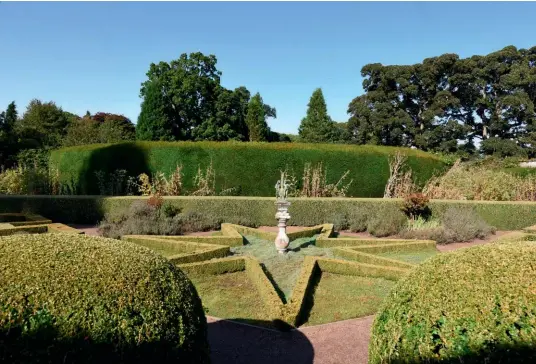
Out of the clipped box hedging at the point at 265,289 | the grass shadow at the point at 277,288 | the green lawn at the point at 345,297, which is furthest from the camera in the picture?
the grass shadow at the point at 277,288

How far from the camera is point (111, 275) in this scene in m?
2.43

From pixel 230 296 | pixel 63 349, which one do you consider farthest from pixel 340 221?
pixel 63 349

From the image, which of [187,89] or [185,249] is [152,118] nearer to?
[187,89]

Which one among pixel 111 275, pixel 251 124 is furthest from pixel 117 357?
pixel 251 124

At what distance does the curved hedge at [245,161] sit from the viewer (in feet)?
46.9

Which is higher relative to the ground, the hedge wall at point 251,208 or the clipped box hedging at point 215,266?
the hedge wall at point 251,208

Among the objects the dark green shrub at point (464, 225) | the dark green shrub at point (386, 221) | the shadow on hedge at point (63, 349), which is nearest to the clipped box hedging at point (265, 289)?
the shadow on hedge at point (63, 349)

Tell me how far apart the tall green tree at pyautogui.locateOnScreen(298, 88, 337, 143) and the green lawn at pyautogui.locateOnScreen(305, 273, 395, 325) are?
29.9 metres

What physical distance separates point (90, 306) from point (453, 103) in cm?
3312

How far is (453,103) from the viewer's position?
3083cm

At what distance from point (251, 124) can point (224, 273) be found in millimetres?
25262

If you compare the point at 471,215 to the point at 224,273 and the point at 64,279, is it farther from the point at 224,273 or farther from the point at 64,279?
the point at 64,279

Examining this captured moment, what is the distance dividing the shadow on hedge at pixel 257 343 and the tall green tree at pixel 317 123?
1248 inches

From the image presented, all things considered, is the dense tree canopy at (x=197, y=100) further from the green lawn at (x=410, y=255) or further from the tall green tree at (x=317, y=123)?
the green lawn at (x=410, y=255)
